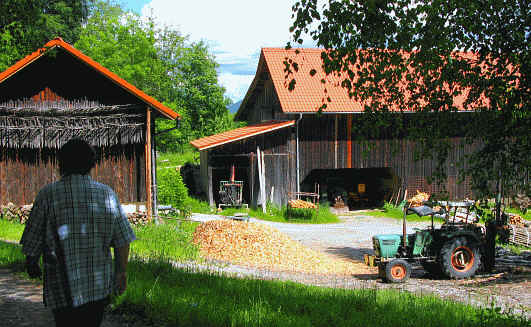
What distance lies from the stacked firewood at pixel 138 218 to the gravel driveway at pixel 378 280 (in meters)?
3.83

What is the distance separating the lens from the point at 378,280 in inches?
456

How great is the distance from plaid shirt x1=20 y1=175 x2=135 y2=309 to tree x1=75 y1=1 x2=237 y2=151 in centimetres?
3741

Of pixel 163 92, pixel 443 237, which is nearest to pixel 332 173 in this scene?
pixel 443 237

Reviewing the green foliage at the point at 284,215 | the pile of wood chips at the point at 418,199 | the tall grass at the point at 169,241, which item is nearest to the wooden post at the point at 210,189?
the green foliage at the point at 284,215

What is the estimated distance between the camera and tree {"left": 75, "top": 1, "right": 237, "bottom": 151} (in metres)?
41.0

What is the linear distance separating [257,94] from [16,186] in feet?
53.4

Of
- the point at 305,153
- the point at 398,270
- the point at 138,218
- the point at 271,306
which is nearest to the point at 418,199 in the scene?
the point at 305,153

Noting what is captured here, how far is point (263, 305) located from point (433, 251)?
726 cm

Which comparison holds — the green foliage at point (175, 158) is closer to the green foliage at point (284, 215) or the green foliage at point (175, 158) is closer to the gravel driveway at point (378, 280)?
the green foliage at point (284, 215)

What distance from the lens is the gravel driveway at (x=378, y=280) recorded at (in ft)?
30.2

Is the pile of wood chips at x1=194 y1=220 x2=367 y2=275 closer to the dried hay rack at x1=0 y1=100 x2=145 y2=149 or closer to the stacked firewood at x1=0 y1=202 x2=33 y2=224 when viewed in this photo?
the dried hay rack at x1=0 y1=100 x2=145 y2=149

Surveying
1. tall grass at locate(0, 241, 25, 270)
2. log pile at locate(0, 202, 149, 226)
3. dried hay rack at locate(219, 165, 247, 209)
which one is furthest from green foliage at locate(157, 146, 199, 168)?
tall grass at locate(0, 241, 25, 270)

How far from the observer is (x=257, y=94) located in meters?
29.6

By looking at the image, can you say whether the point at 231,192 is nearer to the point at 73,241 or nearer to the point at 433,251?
the point at 433,251
